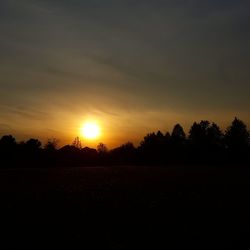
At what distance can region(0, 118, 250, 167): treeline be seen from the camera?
86250 millimetres

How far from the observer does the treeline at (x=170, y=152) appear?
8625 cm

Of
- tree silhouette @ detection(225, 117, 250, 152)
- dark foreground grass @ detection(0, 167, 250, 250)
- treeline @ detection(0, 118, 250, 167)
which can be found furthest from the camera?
tree silhouette @ detection(225, 117, 250, 152)

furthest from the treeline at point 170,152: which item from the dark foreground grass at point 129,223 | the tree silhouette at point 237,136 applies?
the dark foreground grass at point 129,223

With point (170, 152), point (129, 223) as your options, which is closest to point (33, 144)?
point (170, 152)

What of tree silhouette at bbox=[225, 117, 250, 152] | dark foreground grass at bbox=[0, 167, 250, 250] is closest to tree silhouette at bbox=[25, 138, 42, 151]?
tree silhouette at bbox=[225, 117, 250, 152]

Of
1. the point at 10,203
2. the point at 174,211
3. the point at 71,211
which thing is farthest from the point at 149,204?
the point at 10,203

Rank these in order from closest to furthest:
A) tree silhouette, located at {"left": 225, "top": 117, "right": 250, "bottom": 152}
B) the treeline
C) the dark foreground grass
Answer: the dark foreground grass → the treeline → tree silhouette, located at {"left": 225, "top": 117, "right": 250, "bottom": 152}

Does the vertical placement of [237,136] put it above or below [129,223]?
→ above

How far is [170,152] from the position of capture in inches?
3819

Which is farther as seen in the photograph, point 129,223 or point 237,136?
point 237,136

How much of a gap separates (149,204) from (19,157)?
77.9 meters

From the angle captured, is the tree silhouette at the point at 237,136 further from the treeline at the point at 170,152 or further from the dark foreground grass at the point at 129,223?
the dark foreground grass at the point at 129,223

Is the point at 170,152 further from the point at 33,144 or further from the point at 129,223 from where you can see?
the point at 129,223

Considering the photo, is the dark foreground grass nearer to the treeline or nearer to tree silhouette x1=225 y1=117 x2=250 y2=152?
the treeline
